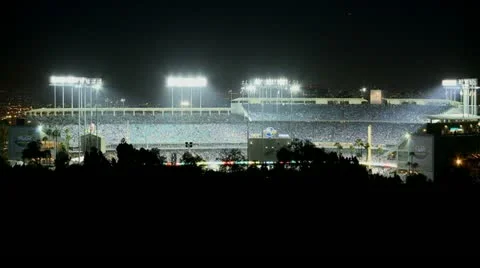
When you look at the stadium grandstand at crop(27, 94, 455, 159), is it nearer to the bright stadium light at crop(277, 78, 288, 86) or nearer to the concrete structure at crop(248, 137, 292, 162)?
the bright stadium light at crop(277, 78, 288, 86)

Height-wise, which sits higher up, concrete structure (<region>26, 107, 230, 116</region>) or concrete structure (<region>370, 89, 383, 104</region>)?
concrete structure (<region>370, 89, 383, 104</region>)

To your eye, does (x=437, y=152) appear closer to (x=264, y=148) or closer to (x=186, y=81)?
(x=264, y=148)

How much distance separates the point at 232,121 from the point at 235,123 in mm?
442

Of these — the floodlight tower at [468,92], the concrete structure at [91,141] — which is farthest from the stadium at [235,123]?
the floodlight tower at [468,92]

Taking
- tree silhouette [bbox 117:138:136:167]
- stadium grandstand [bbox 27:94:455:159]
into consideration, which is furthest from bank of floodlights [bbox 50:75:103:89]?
tree silhouette [bbox 117:138:136:167]

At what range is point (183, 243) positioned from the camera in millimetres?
11344

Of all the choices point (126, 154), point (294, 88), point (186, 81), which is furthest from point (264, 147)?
point (294, 88)

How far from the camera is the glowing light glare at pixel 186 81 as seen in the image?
42.8 meters

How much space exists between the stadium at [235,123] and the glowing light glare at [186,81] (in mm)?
68

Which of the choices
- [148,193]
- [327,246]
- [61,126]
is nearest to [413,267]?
[327,246]

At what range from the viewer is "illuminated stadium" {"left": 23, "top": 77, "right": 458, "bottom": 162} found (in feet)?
121

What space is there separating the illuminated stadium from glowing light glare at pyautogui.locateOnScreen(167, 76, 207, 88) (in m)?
0.07

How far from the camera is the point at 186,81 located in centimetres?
4344

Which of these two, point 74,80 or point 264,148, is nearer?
point 264,148
